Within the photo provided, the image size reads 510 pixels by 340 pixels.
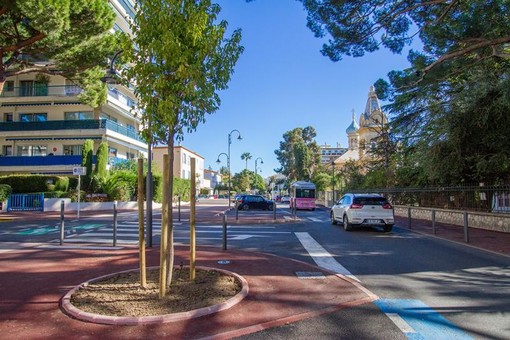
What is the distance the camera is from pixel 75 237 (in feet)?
44.7

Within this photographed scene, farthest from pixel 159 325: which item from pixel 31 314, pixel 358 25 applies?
pixel 358 25

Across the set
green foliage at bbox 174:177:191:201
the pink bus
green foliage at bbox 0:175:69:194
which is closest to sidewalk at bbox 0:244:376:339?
green foliage at bbox 0:175:69:194

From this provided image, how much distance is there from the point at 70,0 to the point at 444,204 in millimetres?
20135

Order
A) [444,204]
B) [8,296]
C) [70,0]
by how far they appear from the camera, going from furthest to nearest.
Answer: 1. [444,204]
2. [70,0]
3. [8,296]

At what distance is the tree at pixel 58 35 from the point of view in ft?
50.5

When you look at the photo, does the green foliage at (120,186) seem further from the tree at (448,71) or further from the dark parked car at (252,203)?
the tree at (448,71)

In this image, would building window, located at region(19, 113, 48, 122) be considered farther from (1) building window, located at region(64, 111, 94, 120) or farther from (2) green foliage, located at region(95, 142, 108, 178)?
(2) green foliage, located at region(95, 142, 108, 178)

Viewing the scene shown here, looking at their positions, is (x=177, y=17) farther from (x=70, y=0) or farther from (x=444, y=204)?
(x=444, y=204)

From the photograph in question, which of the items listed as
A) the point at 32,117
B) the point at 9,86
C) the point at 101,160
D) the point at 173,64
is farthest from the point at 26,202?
the point at 173,64

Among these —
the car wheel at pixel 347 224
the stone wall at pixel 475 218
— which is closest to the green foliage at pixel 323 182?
the stone wall at pixel 475 218

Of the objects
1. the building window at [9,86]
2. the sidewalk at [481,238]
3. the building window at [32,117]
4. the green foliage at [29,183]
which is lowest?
the sidewalk at [481,238]

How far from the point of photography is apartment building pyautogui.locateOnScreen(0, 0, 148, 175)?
1438 inches

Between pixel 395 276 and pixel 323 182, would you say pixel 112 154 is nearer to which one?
pixel 323 182

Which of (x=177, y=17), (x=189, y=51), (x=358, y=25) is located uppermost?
(x=358, y=25)
